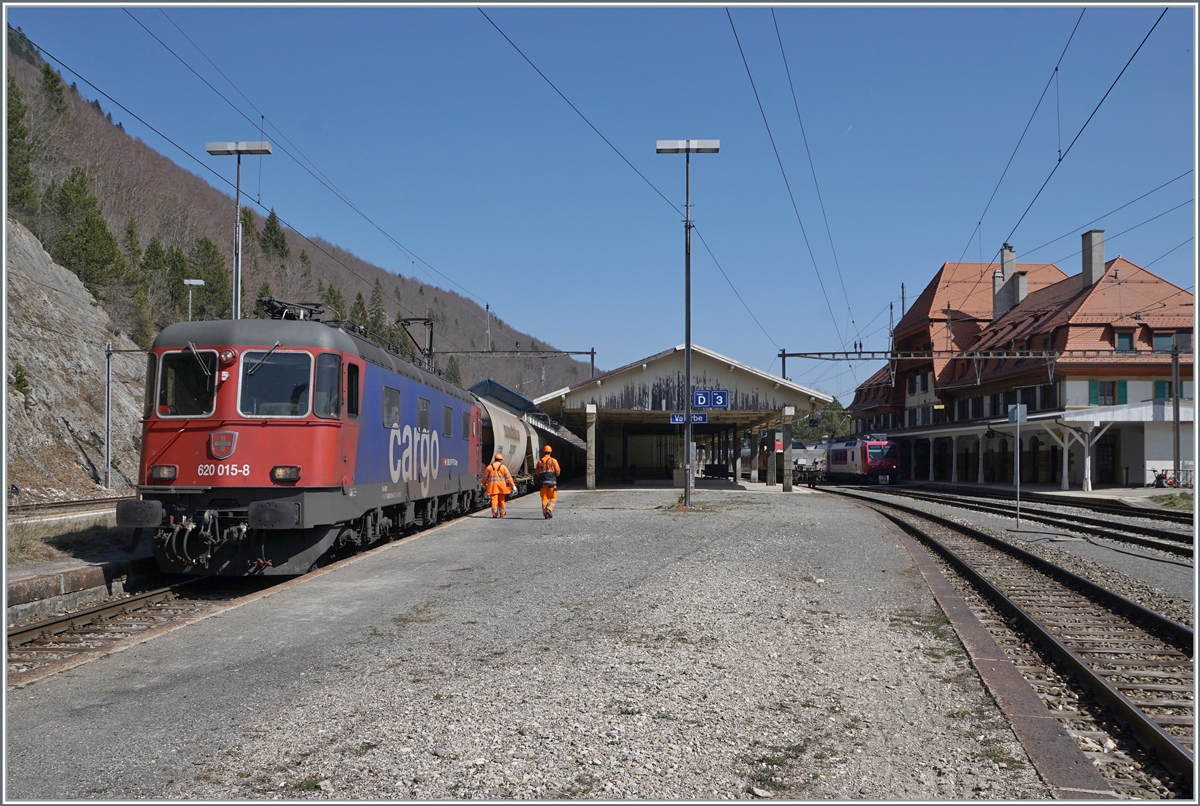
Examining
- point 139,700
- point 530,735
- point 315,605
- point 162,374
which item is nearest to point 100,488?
point 162,374

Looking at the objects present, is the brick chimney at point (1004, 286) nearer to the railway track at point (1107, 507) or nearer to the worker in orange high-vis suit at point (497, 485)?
the railway track at point (1107, 507)

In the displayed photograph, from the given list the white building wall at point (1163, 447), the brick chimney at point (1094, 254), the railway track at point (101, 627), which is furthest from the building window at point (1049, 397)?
the railway track at point (101, 627)

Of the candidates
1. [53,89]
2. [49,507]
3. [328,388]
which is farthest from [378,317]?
[328,388]

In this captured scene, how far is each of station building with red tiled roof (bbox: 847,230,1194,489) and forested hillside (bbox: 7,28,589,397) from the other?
85.5 feet

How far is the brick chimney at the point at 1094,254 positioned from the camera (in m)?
45.4

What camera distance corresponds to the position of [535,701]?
A: 570cm

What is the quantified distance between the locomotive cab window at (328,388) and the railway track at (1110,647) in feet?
25.7

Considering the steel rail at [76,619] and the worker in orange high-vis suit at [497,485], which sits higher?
the worker in orange high-vis suit at [497,485]

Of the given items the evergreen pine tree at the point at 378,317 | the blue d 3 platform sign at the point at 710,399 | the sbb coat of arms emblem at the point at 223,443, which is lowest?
the sbb coat of arms emblem at the point at 223,443

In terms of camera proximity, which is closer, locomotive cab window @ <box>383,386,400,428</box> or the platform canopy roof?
locomotive cab window @ <box>383,386,400,428</box>

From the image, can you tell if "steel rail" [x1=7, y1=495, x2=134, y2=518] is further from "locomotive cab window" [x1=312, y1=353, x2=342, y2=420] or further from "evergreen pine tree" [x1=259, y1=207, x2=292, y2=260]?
"evergreen pine tree" [x1=259, y1=207, x2=292, y2=260]

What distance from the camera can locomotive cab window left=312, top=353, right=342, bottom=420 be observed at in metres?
10.8

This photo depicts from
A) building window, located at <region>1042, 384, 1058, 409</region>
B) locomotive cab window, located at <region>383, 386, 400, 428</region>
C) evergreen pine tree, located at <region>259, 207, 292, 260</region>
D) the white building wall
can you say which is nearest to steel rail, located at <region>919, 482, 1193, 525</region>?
the white building wall

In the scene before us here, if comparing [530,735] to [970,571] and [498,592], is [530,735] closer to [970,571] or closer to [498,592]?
[498,592]
